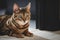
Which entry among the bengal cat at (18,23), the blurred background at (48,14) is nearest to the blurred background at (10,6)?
the blurred background at (48,14)

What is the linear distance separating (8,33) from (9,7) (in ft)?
4.94

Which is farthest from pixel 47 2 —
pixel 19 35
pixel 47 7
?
pixel 19 35

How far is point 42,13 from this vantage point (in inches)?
98.0

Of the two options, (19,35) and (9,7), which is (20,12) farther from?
(9,7)

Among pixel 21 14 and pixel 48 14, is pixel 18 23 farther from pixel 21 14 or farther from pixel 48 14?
pixel 48 14

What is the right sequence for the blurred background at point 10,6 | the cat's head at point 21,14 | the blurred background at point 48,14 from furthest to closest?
the blurred background at point 10,6
the blurred background at point 48,14
the cat's head at point 21,14

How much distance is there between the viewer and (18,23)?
1.99 m

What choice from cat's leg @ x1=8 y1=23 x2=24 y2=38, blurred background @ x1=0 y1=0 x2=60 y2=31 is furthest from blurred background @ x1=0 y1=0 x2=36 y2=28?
cat's leg @ x1=8 y1=23 x2=24 y2=38

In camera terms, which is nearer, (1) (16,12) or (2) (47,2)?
(1) (16,12)

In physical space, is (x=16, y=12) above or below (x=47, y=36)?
above

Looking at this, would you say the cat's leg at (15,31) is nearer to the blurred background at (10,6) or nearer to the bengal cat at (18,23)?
the bengal cat at (18,23)

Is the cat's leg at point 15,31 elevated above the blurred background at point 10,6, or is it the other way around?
the blurred background at point 10,6

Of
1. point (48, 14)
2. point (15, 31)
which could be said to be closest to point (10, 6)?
point (48, 14)

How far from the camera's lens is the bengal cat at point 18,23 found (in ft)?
6.54
